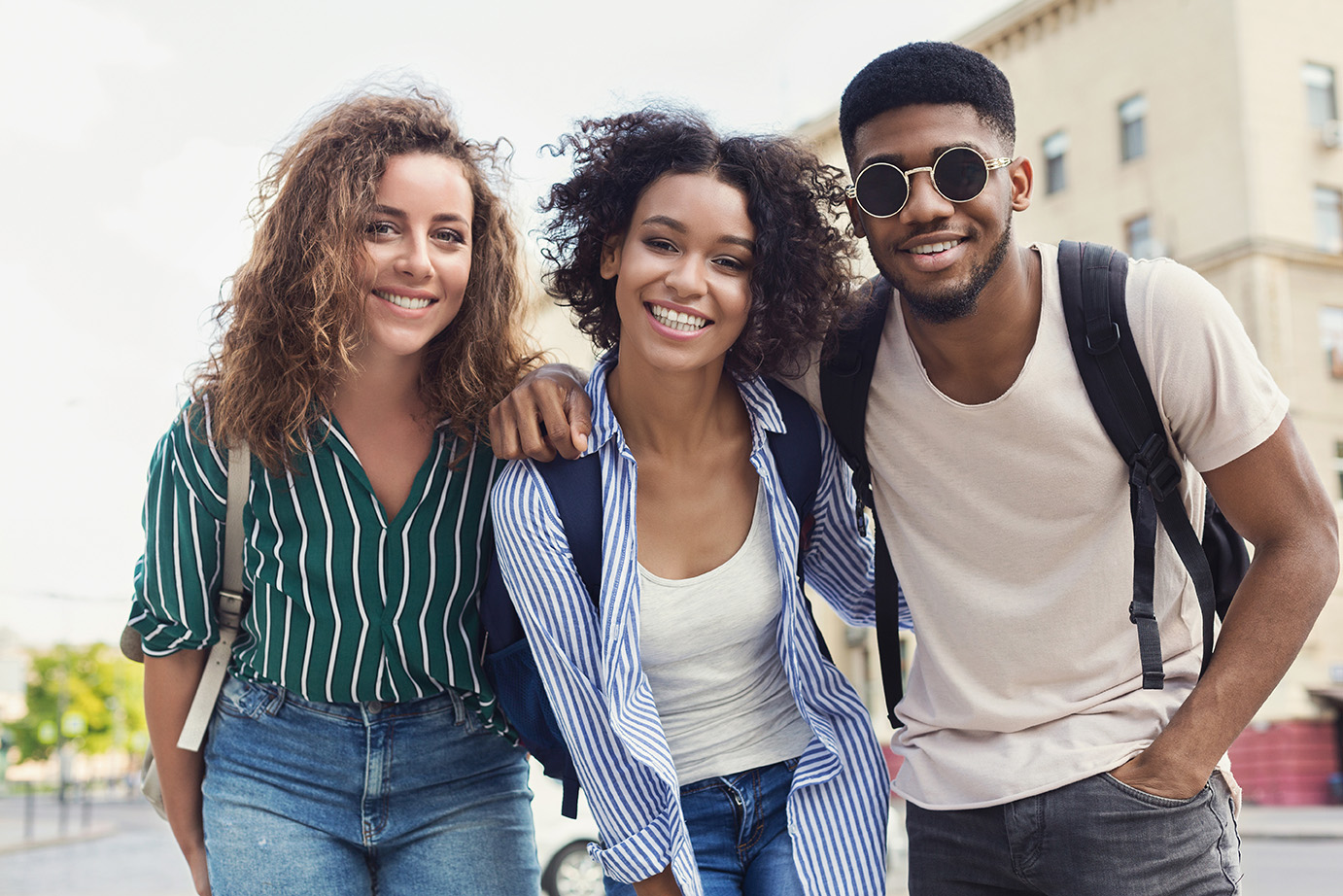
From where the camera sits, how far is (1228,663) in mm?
2453

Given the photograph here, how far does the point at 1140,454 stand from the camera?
2.49 metres

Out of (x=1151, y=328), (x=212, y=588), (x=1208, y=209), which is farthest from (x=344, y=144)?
(x=1208, y=209)

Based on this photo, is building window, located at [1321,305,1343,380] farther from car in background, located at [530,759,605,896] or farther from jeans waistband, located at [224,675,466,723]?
jeans waistband, located at [224,675,466,723]

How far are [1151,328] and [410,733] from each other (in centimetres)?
188

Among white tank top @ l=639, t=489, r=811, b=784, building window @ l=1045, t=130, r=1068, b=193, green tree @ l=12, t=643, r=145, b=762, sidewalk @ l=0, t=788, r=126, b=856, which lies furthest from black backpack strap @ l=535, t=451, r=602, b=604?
green tree @ l=12, t=643, r=145, b=762

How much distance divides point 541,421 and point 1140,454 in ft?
4.23

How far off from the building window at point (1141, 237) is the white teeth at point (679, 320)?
22081mm

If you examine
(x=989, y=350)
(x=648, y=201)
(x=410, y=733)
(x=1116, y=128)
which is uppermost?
(x=1116, y=128)

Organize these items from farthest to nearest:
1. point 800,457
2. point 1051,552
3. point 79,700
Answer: point 79,700, point 800,457, point 1051,552

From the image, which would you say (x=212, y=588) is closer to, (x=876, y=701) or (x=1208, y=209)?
(x=1208, y=209)

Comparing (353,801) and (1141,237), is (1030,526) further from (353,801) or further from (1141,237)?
(1141,237)

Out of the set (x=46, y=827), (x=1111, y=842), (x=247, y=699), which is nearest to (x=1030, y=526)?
(x=1111, y=842)

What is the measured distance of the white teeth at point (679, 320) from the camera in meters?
2.76

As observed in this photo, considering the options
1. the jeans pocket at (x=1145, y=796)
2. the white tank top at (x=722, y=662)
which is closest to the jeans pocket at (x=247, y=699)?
the white tank top at (x=722, y=662)
